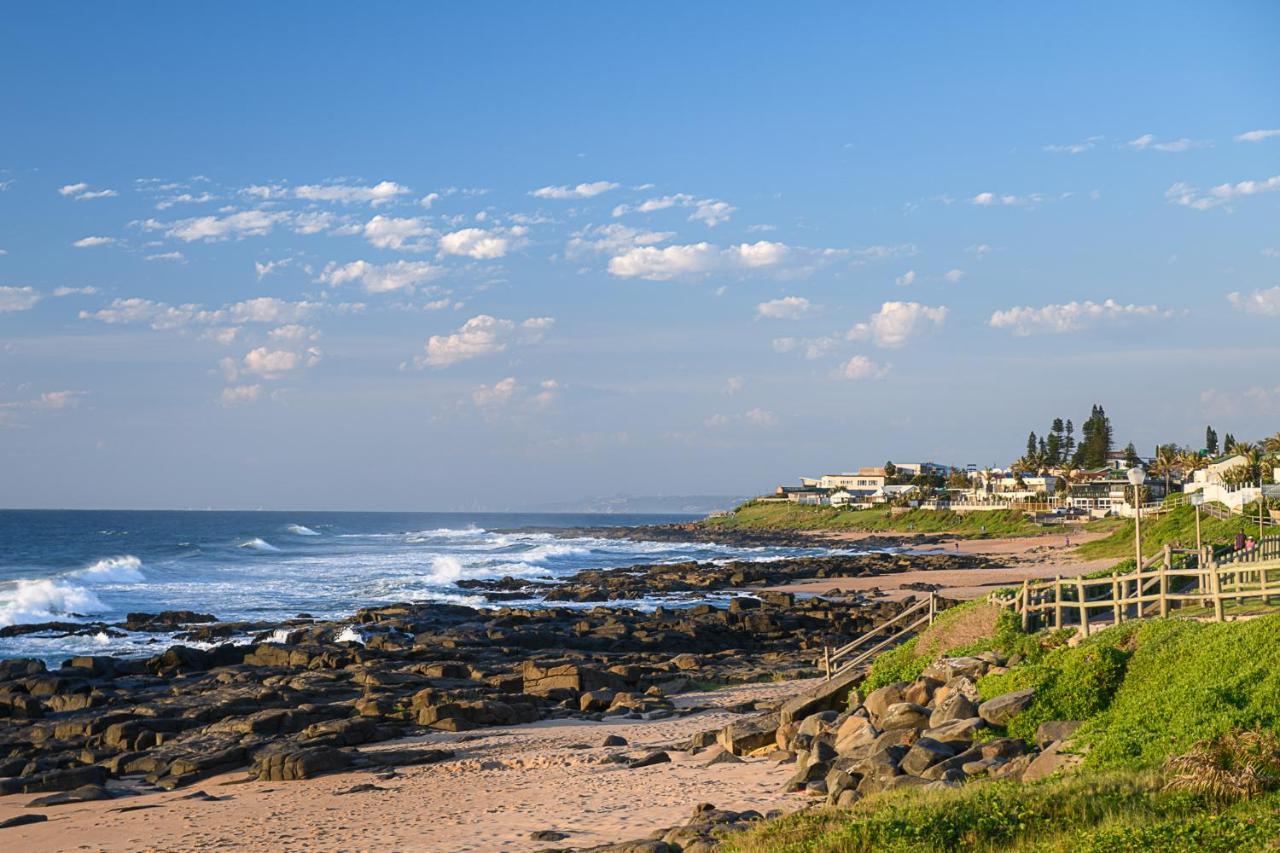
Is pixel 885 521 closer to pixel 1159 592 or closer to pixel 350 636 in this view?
pixel 350 636

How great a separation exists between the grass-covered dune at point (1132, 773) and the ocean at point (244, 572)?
3408 cm

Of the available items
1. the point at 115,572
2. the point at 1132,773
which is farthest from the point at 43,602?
the point at 1132,773

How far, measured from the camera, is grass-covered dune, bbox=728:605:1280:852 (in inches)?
387

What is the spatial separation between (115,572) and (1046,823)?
77.8 meters

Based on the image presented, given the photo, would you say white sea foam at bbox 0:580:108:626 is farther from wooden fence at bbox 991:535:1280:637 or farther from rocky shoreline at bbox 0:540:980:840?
wooden fence at bbox 991:535:1280:637

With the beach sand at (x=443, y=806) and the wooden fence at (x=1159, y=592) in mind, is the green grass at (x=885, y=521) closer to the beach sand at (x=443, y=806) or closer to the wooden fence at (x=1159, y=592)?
the wooden fence at (x=1159, y=592)

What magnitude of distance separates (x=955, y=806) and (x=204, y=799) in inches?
510

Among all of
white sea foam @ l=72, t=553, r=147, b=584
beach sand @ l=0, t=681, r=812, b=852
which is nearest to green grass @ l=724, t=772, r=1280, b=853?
beach sand @ l=0, t=681, r=812, b=852

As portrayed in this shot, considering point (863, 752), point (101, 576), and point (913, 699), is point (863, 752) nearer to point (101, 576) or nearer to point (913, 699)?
point (913, 699)

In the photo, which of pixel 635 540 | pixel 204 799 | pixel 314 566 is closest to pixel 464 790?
pixel 204 799

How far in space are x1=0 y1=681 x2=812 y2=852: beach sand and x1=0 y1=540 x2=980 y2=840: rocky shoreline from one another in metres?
0.88

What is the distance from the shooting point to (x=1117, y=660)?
1625 cm

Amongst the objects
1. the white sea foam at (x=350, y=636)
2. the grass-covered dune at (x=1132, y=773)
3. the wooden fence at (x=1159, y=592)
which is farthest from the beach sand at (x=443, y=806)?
the white sea foam at (x=350, y=636)

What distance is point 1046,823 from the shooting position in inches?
406
